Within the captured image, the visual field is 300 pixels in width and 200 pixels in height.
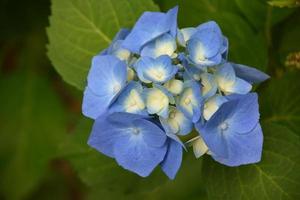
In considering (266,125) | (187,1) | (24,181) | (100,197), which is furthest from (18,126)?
(266,125)

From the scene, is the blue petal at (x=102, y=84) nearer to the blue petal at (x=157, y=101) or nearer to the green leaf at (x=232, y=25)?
the blue petal at (x=157, y=101)

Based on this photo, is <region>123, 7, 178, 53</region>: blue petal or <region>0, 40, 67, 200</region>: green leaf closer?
<region>123, 7, 178, 53</region>: blue petal

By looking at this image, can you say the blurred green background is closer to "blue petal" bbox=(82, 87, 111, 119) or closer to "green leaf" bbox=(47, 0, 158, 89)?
"green leaf" bbox=(47, 0, 158, 89)

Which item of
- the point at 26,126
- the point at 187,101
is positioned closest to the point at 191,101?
the point at 187,101

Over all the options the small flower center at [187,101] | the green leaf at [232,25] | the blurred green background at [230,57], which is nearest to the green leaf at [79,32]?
the blurred green background at [230,57]

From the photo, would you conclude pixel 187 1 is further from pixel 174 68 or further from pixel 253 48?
pixel 174 68

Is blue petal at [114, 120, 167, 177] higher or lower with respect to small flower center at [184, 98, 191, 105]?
lower

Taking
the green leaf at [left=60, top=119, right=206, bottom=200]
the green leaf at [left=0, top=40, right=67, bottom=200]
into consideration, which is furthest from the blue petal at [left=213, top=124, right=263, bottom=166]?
the green leaf at [left=0, top=40, right=67, bottom=200]

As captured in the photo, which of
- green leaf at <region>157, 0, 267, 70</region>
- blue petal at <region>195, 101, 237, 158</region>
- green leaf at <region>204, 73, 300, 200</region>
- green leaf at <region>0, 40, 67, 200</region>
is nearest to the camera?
blue petal at <region>195, 101, 237, 158</region>
